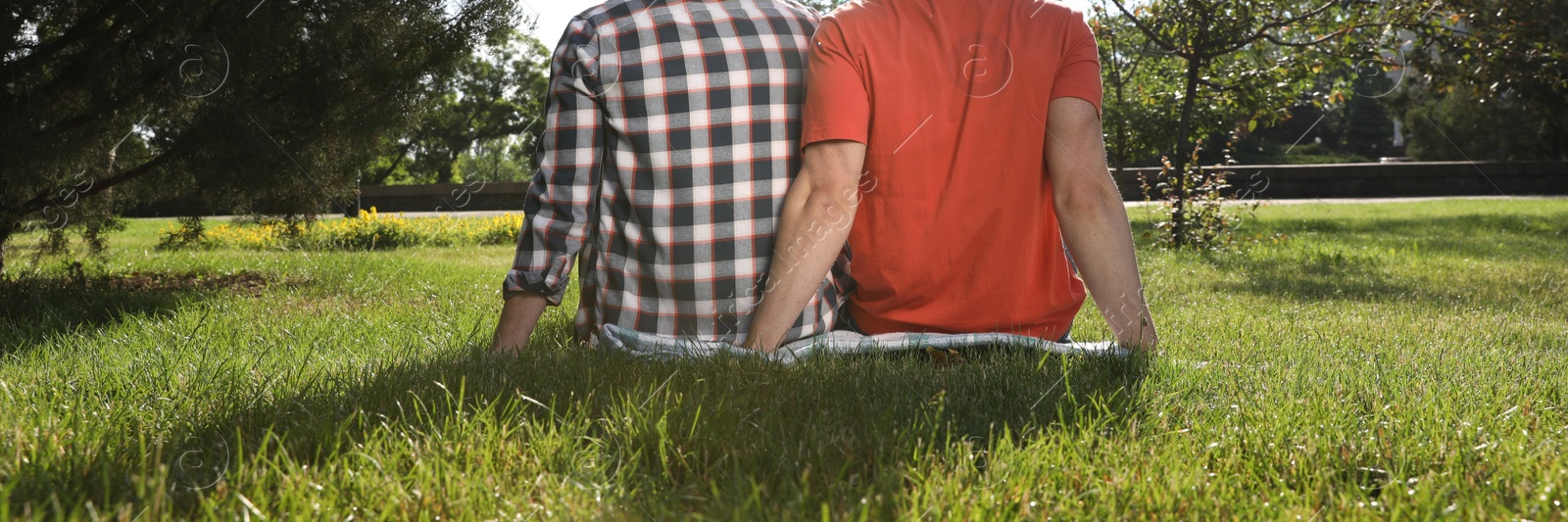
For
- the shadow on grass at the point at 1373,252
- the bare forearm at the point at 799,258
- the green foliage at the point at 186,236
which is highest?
the bare forearm at the point at 799,258

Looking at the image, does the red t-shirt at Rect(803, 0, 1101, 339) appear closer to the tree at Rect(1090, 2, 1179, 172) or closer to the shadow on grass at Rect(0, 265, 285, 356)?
the shadow on grass at Rect(0, 265, 285, 356)

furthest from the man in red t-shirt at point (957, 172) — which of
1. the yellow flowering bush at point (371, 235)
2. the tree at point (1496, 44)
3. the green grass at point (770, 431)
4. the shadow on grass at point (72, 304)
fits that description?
the yellow flowering bush at point (371, 235)

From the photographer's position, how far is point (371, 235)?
9703 millimetres

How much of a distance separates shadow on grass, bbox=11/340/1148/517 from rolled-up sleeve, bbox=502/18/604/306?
0.73 ft

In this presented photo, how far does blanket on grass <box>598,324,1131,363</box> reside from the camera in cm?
254

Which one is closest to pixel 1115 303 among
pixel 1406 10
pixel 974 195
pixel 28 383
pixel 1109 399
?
pixel 974 195

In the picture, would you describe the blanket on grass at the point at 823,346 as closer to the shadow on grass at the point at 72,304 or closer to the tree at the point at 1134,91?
the shadow on grass at the point at 72,304

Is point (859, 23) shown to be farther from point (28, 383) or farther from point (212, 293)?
point (212, 293)

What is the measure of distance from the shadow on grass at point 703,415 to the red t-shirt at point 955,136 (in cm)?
38

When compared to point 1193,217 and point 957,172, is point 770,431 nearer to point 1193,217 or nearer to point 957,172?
point 957,172

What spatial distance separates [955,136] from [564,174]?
3.29 ft

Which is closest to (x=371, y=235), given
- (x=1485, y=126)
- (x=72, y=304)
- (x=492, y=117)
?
(x=72, y=304)

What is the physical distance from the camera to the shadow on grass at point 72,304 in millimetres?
3414

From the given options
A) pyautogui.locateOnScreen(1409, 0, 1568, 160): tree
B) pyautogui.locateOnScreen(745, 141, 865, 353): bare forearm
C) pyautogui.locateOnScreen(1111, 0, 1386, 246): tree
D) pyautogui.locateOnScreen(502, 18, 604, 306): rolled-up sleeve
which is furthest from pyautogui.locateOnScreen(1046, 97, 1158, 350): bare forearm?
pyautogui.locateOnScreen(1409, 0, 1568, 160): tree
